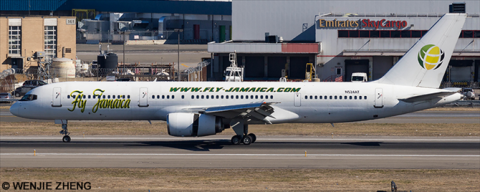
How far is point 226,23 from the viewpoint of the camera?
173 metres

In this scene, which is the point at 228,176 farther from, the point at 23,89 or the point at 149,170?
the point at 23,89

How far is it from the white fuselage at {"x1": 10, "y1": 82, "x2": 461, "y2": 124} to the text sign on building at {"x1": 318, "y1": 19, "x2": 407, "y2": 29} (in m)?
49.6

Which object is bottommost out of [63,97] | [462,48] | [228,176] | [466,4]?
[228,176]

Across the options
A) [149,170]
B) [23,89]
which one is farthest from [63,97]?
[23,89]

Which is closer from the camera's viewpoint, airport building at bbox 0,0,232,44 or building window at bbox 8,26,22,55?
building window at bbox 8,26,22,55

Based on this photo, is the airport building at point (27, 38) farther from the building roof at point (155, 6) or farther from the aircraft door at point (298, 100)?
the building roof at point (155, 6)

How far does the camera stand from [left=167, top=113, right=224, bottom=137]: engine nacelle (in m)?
37.5

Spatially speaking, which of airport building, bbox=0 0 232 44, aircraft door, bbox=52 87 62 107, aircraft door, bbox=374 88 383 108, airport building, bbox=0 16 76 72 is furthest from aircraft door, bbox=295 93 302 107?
airport building, bbox=0 0 232 44

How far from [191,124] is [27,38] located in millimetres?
72090

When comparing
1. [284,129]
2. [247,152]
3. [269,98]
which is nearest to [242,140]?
[247,152]

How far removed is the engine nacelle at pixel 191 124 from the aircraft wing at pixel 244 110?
1.78 feet

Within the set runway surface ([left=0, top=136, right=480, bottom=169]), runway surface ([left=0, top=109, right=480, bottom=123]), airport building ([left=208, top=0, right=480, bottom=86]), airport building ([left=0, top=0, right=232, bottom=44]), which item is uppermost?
airport building ([left=0, top=0, right=232, bottom=44])

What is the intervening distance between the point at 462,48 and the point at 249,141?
58.5m

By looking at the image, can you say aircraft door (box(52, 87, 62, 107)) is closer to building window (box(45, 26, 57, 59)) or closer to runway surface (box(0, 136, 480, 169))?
runway surface (box(0, 136, 480, 169))
